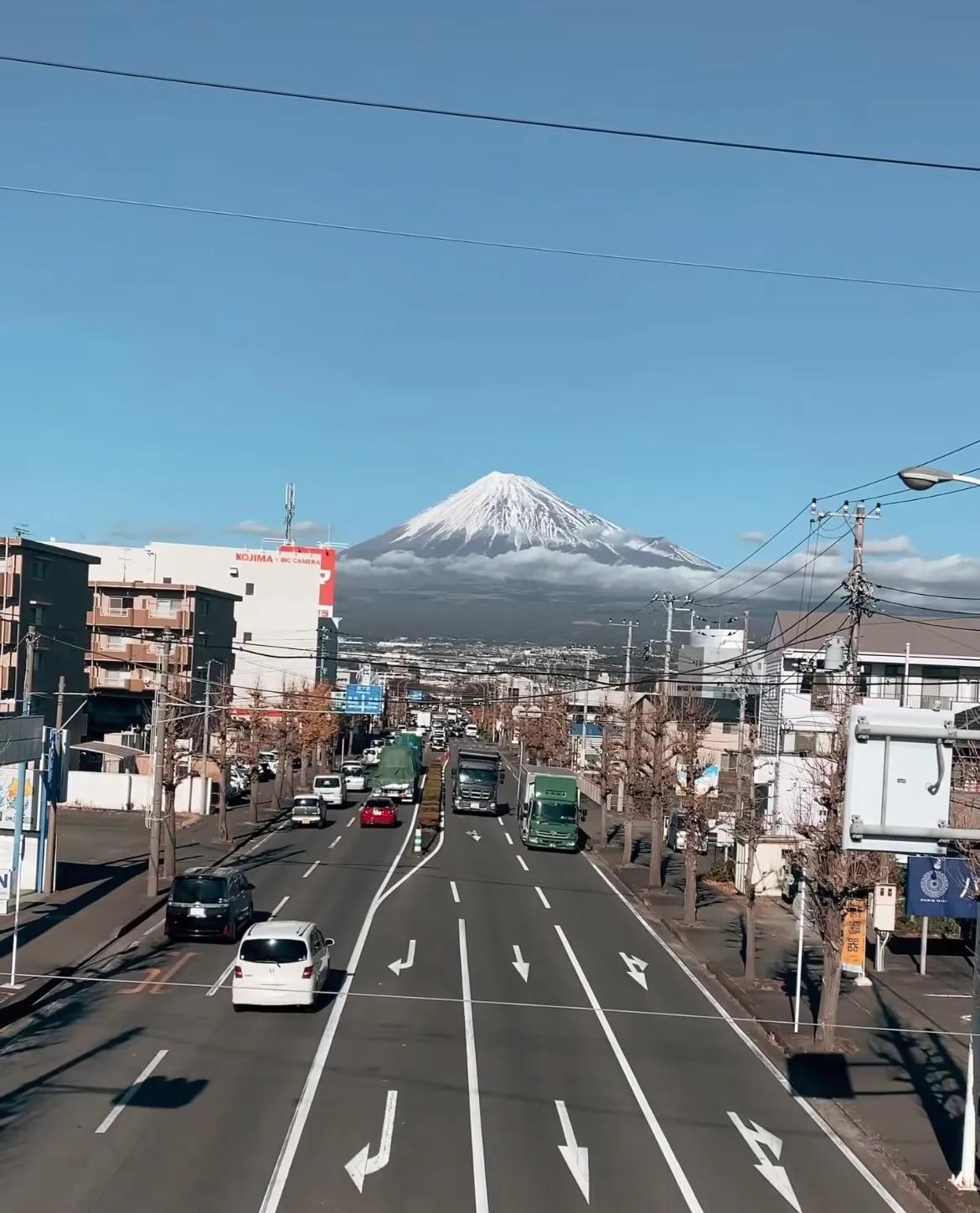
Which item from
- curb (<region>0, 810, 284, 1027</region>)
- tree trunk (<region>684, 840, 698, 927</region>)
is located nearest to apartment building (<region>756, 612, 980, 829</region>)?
tree trunk (<region>684, 840, 698, 927</region>)

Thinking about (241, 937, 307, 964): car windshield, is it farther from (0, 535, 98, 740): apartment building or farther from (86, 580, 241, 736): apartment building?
Result: (86, 580, 241, 736): apartment building

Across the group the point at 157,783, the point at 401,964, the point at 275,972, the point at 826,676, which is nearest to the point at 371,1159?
the point at 275,972

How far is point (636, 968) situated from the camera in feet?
91.4

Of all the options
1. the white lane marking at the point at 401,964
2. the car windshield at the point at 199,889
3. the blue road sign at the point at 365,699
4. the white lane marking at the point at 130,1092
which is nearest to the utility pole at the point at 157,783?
the car windshield at the point at 199,889

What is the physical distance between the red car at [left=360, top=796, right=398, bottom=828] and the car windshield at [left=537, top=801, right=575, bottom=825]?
Result: 9.68m

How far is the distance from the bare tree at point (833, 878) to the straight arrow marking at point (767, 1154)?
4.52 meters

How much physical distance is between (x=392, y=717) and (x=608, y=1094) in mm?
158261

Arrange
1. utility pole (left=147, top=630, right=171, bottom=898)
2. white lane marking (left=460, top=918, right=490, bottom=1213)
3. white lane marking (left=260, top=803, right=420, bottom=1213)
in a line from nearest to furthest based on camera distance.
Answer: white lane marking (left=260, top=803, right=420, bottom=1213)
white lane marking (left=460, top=918, right=490, bottom=1213)
utility pole (left=147, top=630, right=171, bottom=898)

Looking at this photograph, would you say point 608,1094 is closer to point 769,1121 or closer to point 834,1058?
point 769,1121

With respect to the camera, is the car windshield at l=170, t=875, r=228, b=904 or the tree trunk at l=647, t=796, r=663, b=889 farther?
the tree trunk at l=647, t=796, r=663, b=889

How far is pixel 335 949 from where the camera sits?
2794cm

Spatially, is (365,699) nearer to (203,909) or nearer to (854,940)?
(203,909)

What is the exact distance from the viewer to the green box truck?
170 ft

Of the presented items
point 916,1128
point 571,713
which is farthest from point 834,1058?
point 571,713
